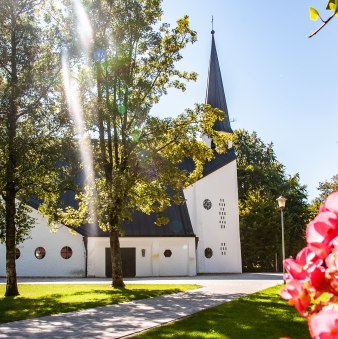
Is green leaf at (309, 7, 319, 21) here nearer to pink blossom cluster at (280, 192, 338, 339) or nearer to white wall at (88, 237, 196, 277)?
pink blossom cluster at (280, 192, 338, 339)

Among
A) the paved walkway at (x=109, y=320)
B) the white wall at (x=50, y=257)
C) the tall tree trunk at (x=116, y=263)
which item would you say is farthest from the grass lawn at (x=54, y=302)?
the white wall at (x=50, y=257)

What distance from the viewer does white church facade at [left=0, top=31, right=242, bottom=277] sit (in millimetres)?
33344

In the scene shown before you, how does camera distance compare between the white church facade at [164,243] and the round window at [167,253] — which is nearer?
the white church facade at [164,243]

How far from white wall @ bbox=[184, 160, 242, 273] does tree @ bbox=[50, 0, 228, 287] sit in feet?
51.1

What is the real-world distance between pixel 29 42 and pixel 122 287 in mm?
11241

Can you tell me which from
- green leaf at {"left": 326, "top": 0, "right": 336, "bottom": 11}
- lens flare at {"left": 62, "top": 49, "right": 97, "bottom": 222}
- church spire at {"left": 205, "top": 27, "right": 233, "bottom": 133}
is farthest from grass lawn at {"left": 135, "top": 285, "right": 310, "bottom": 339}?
church spire at {"left": 205, "top": 27, "right": 233, "bottom": 133}

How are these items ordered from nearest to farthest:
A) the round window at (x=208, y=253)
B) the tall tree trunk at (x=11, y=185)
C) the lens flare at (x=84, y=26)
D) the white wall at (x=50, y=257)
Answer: the tall tree trunk at (x=11, y=185) → the lens flare at (x=84, y=26) → the white wall at (x=50, y=257) → the round window at (x=208, y=253)

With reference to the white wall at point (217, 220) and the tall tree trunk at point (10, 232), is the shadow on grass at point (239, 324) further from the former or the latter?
the white wall at point (217, 220)

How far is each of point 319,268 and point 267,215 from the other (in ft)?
141

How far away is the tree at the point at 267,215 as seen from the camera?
43.2 metres

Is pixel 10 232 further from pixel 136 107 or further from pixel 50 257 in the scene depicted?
pixel 50 257

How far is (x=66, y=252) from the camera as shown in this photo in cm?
3359

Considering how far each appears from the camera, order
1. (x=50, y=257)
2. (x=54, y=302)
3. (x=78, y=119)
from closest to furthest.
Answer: (x=54, y=302) → (x=78, y=119) → (x=50, y=257)

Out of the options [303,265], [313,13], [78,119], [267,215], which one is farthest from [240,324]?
[267,215]
